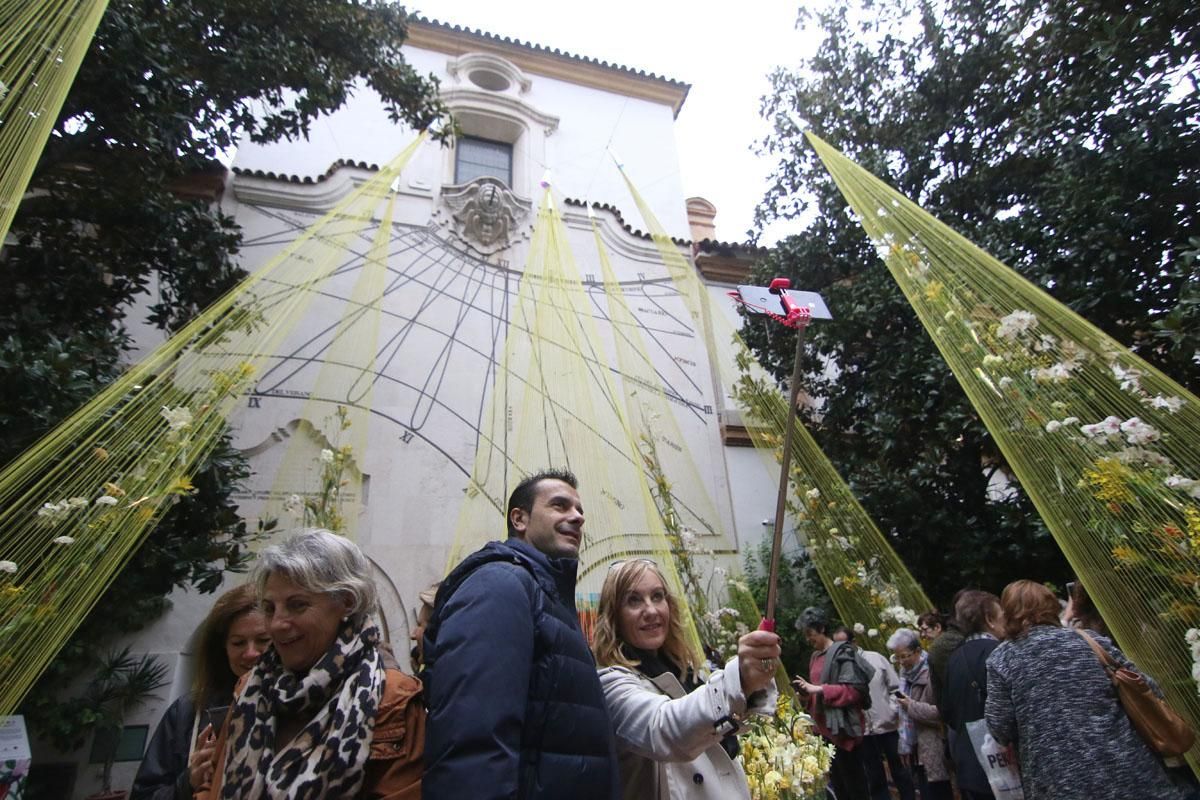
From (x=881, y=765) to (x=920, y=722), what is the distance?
1.81 ft

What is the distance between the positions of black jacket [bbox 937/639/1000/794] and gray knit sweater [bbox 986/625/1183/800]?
0.42 m

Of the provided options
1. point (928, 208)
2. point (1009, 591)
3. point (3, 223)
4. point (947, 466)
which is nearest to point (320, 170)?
point (3, 223)

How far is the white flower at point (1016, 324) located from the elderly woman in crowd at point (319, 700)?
9.68ft

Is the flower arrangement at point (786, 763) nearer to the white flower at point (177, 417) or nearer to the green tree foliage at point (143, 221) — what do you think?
the white flower at point (177, 417)

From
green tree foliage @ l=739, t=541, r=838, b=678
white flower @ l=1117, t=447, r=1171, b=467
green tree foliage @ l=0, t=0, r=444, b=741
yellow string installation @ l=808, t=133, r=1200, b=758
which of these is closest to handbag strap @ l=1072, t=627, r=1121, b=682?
yellow string installation @ l=808, t=133, r=1200, b=758

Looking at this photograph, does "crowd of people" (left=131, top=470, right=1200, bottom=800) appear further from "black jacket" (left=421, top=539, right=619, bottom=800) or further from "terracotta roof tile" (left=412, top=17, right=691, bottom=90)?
"terracotta roof tile" (left=412, top=17, right=691, bottom=90)

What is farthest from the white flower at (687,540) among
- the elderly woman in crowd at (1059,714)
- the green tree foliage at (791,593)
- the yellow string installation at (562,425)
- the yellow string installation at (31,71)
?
the yellow string installation at (31,71)

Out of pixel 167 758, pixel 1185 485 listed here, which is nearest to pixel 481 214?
pixel 167 758

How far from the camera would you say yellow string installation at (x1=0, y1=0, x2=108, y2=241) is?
2.34 meters

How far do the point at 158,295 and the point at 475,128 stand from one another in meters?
3.87

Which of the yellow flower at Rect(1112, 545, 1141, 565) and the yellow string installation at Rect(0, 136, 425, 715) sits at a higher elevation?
the yellow string installation at Rect(0, 136, 425, 715)

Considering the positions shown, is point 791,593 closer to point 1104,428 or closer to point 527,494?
point 1104,428

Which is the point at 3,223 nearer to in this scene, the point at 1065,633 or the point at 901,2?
the point at 1065,633

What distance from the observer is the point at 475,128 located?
777 centimetres
